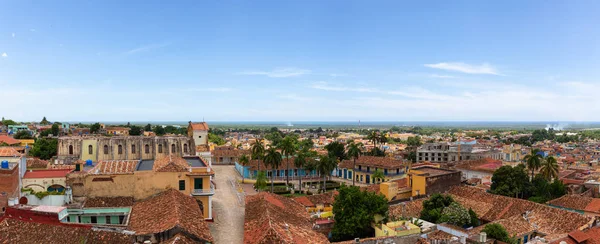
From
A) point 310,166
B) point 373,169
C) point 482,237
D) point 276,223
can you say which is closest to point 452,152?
point 373,169

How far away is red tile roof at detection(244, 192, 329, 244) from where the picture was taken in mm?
18547

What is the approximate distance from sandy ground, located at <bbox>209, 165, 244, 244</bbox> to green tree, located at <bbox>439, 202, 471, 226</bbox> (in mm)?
14064

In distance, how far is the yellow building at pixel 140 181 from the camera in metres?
23.3

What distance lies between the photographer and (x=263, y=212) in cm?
2275

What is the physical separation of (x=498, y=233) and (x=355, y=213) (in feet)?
27.9

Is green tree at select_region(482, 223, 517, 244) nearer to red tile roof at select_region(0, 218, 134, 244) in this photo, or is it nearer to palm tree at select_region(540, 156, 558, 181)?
red tile roof at select_region(0, 218, 134, 244)

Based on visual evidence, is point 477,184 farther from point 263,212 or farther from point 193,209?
point 193,209

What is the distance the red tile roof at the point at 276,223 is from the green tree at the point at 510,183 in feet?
71.3

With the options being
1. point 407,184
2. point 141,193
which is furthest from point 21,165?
point 407,184

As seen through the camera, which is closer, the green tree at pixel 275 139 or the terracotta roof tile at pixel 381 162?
the terracotta roof tile at pixel 381 162

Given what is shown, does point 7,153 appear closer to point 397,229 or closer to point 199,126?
point 397,229

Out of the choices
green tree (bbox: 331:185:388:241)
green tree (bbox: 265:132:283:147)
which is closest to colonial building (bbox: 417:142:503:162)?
green tree (bbox: 265:132:283:147)

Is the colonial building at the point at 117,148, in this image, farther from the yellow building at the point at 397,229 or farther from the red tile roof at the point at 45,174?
the yellow building at the point at 397,229

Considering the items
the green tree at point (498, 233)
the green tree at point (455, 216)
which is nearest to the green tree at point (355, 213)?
the green tree at point (455, 216)
